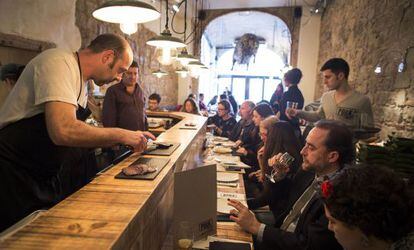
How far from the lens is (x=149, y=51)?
7695 mm

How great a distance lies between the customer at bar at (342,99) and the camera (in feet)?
9.43

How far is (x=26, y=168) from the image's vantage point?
1.31m

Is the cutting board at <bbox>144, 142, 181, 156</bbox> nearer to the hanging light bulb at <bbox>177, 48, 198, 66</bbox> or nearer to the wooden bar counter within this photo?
the wooden bar counter

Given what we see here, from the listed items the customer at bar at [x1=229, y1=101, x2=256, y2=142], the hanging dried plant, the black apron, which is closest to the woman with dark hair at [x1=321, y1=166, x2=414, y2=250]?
the black apron

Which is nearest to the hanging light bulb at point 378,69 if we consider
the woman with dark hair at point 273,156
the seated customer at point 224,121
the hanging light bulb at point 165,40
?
the woman with dark hair at point 273,156

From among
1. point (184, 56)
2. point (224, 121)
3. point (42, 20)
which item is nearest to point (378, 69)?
point (184, 56)

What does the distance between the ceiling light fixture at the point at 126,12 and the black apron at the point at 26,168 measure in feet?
2.58

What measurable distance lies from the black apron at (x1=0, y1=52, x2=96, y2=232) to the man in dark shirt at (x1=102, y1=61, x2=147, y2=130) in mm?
1990

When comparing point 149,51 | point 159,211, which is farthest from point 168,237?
point 149,51

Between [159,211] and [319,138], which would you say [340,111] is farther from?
[159,211]

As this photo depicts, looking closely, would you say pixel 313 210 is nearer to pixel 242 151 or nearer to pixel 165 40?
pixel 165 40

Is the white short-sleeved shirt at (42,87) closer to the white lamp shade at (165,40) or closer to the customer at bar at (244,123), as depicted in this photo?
the white lamp shade at (165,40)

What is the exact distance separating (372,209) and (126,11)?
1.68 metres

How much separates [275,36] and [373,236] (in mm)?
12597
